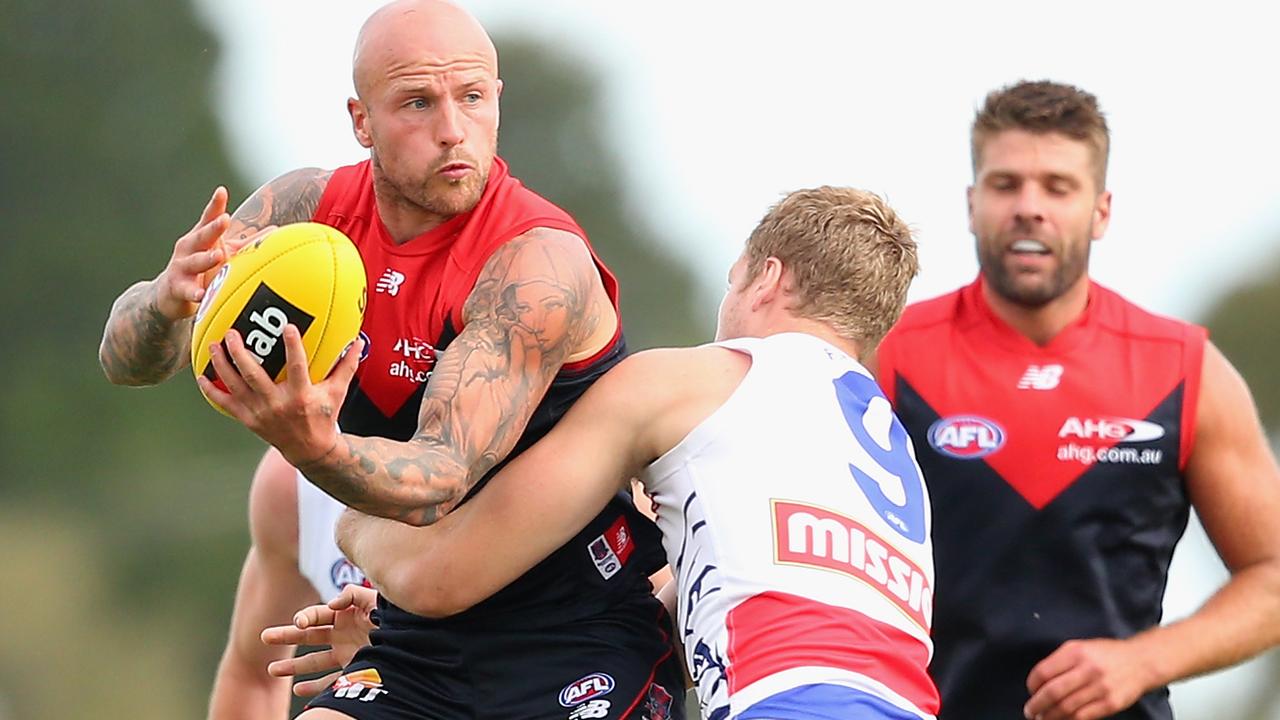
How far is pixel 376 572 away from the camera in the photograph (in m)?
5.26

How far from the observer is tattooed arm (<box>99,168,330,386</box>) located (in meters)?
4.95

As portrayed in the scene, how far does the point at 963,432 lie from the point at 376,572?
2.31m

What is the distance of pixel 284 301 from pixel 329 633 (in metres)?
1.50

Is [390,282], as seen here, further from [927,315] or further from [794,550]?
[927,315]

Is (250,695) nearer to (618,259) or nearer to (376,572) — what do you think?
(376,572)

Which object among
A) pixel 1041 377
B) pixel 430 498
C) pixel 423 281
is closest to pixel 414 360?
pixel 423 281

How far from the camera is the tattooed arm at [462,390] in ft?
14.6

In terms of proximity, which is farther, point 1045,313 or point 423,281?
point 1045,313

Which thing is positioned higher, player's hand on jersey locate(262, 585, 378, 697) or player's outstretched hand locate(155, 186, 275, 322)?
player's outstretched hand locate(155, 186, 275, 322)

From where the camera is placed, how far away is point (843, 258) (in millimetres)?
5355

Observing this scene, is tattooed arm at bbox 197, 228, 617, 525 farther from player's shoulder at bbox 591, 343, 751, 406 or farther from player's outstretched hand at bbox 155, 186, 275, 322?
player's outstretched hand at bbox 155, 186, 275, 322

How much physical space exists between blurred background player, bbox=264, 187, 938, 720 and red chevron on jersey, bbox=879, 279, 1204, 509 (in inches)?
57.4

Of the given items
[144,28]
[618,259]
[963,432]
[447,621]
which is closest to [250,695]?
[447,621]

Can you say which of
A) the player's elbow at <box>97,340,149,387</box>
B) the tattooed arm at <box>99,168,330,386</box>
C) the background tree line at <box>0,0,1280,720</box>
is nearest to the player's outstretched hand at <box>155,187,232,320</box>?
the tattooed arm at <box>99,168,330,386</box>
